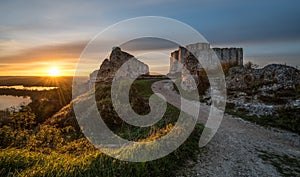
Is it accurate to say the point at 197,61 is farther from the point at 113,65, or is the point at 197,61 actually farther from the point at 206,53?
the point at 113,65

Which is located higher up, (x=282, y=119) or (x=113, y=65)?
(x=113, y=65)

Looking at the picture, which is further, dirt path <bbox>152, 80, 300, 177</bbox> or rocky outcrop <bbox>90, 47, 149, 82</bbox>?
rocky outcrop <bbox>90, 47, 149, 82</bbox>

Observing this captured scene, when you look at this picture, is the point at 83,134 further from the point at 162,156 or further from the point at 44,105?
the point at 44,105

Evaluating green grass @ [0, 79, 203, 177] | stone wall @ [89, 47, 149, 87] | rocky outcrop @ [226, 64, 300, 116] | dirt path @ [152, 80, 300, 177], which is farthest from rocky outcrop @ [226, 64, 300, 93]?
green grass @ [0, 79, 203, 177]

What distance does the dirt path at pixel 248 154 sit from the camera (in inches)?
289

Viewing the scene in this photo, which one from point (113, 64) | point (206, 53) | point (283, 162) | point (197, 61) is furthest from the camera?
point (206, 53)

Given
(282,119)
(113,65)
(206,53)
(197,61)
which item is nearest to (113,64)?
(113,65)

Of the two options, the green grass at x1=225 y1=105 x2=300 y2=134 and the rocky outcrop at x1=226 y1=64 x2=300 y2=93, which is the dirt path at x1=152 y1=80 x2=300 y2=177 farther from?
the rocky outcrop at x1=226 y1=64 x2=300 y2=93

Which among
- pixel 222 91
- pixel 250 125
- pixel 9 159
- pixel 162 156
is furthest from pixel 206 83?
pixel 9 159

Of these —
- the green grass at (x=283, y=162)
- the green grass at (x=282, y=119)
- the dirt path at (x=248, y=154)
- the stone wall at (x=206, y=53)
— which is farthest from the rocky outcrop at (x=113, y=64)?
the green grass at (x=283, y=162)

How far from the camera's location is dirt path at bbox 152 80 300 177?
735 cm

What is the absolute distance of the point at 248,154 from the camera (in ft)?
28.6

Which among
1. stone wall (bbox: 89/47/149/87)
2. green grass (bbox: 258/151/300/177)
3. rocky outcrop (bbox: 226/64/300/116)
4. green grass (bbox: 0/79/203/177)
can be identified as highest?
stone wall (bbox: 89/47/149/87)

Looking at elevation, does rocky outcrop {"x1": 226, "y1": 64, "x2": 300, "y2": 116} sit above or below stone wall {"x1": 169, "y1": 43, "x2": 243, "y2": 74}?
below
